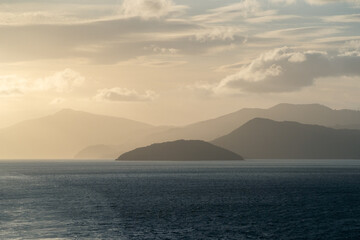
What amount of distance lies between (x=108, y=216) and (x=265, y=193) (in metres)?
66.1

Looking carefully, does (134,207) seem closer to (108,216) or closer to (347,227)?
(108,216)

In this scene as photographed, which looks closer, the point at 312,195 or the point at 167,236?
the point at 167,236

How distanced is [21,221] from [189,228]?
30003mm

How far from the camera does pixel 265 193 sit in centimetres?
14725

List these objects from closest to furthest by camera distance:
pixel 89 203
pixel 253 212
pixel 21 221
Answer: pixel 21 221, pixel 253 212, pixel 89 203

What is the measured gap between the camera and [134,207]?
10938 cm

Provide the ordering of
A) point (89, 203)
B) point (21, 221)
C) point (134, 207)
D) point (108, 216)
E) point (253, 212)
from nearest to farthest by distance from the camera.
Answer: point (21, 221) < point (108, 216) < point (253, 212) < point (134, 207) < point (89, 203)

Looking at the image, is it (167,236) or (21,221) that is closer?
(167,236)

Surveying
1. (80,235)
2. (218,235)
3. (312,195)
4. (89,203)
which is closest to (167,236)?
(218,235)

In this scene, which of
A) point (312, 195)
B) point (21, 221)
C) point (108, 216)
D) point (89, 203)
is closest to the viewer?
point (21, 221)

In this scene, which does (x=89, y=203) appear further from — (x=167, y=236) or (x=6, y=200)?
(x=167, y=236)

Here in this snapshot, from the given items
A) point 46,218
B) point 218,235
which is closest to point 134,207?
point 46,218

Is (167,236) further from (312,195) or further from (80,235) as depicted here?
(312,195)

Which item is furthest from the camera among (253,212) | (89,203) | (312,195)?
(312,195)
